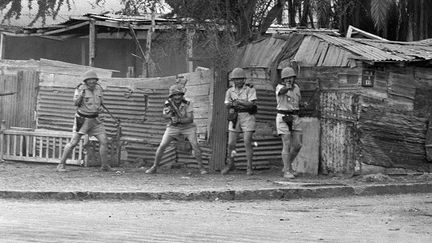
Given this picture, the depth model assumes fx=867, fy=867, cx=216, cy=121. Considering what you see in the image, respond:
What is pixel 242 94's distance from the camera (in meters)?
15.1

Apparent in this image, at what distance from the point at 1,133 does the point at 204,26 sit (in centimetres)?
457

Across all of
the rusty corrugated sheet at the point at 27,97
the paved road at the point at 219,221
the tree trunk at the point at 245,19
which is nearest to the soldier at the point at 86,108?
the rusty corrugated sheet at the point at 27,97

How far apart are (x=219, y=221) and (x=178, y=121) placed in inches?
221

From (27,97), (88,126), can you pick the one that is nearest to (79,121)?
(88,126)

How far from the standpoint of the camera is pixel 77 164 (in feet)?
55.4

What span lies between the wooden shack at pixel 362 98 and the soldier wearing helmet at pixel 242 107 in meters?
0.92

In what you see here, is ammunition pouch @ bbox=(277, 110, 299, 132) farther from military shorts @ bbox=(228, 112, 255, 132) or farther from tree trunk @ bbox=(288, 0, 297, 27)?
tree trunk @ bbox=(288, 0, 297, 27)

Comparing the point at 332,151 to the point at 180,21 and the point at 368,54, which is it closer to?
the point at 368,54

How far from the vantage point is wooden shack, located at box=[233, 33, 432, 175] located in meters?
14.7

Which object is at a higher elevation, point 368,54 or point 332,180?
point 368,54

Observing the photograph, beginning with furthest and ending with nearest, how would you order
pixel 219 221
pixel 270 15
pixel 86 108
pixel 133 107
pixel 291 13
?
pixel 291 13 < pixel 270 15 < pixel 133 107 < pixel 86 108 < pixel 219 221

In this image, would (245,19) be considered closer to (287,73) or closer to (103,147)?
(287,73)

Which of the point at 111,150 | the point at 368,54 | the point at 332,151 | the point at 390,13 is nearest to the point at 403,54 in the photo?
the point at 368,54

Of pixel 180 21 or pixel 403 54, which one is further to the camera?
pixel 180 21
